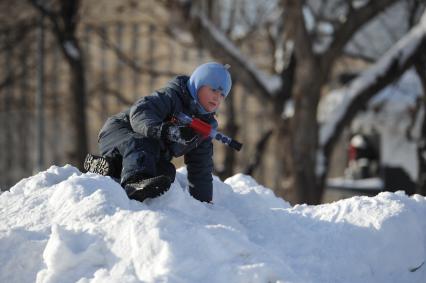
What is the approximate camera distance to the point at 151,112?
4.09 metres

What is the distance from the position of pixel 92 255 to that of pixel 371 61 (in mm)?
12772

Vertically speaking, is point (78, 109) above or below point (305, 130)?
below

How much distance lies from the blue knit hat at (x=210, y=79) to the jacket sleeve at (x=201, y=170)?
333 millimetres

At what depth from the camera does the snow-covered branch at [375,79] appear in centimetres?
998

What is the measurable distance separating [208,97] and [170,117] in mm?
290

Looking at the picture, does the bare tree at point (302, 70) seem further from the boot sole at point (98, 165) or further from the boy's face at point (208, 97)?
the boot sole at point (98, 165)

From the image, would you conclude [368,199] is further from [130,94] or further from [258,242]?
[130,94]

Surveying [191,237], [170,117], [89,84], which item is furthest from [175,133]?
[89,84]

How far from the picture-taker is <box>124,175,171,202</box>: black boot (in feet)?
11.6

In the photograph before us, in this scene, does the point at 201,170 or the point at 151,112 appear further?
the point at 201,170

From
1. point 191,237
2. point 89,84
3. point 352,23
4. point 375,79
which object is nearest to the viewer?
point 191,237

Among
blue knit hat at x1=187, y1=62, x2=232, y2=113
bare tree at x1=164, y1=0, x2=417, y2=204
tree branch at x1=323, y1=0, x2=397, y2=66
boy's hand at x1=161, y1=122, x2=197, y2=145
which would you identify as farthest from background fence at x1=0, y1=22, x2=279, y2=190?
boy's hand at x1=161, y1=122, x2=197, y2=145

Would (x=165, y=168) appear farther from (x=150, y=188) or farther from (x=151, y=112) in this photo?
(x=150, y=188)

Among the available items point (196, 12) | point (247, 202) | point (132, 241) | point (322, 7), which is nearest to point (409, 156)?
point (322, 7)
